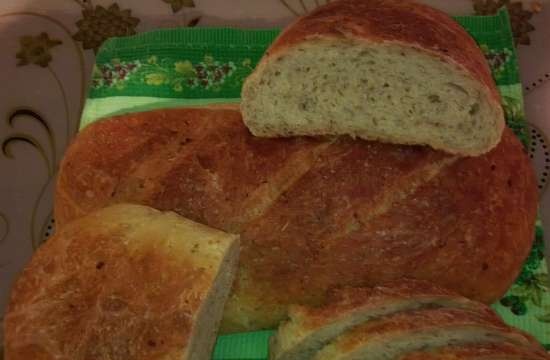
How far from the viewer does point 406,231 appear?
7.27 ft

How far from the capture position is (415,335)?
6.54 ft

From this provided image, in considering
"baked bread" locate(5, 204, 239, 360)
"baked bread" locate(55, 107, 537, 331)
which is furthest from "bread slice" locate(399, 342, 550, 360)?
"baked bread" locate(5, 204, 239, 360)

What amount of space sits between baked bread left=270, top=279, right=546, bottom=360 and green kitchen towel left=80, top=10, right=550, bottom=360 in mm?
1000

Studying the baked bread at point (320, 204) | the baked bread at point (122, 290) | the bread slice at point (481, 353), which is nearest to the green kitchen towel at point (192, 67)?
the baked bread at point (320, 204)

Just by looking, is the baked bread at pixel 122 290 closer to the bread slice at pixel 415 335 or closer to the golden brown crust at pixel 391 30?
the bread slice at pixel 415 335

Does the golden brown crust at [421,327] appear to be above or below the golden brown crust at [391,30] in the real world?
below

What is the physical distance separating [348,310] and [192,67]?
1.38 m

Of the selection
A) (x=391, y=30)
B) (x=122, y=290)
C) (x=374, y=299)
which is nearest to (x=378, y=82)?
(x=391, y=30)

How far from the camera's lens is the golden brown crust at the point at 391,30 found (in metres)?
2.07

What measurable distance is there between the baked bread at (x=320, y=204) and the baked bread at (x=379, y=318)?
0.11 metres

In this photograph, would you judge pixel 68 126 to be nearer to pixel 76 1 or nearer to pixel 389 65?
pixel 76 1

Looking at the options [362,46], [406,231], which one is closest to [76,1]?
[362,46]

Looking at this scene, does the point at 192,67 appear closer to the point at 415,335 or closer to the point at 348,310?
the point at 348,310

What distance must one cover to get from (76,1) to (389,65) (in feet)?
6.18
